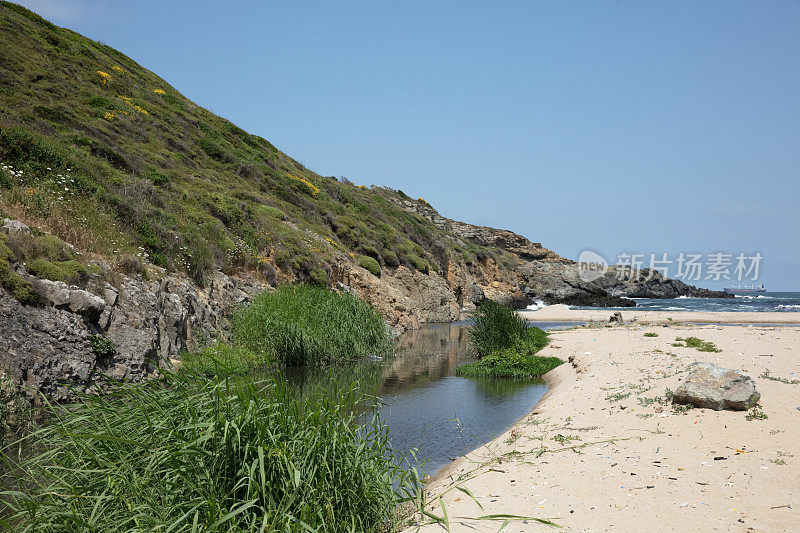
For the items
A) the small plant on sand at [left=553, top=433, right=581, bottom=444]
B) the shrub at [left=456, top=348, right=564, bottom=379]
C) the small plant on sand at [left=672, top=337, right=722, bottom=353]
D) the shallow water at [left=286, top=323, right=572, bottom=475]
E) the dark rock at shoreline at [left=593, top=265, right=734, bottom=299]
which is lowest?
the shallow water at [left=286, top=323, right=572, bottom=475]

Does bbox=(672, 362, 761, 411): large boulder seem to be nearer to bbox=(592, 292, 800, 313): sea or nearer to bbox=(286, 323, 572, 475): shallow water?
bbox=(286, 323, 572, 475): shallow water

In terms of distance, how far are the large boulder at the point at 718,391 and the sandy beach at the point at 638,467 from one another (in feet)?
0.55

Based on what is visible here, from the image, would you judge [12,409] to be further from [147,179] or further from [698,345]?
[698,345]

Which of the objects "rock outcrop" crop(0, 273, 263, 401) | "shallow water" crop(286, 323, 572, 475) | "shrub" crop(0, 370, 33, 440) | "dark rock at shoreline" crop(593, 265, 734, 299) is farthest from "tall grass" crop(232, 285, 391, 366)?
"dark rock at shoreline" crop(593, 265, 734, 299)

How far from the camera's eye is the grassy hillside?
1532 cm

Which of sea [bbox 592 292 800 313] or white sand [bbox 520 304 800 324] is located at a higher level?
sea [bbox 592 292 800 313]

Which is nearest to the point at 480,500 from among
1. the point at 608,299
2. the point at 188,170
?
the point at 188,170

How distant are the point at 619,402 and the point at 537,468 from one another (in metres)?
3.53

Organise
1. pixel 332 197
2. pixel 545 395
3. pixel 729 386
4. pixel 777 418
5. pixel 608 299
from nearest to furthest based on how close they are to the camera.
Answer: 1. pixel 777 418
2. pixel 729 386
3. pixel 545 395
4. pixel 332 197
5. pixel 608 299

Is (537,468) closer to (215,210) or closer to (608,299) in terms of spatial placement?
(215,210)

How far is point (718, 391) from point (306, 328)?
12.3 meters

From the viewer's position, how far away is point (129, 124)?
92.2 ft

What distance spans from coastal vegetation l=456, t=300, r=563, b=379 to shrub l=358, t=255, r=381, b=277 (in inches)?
554

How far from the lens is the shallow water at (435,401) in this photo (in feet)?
28.8
